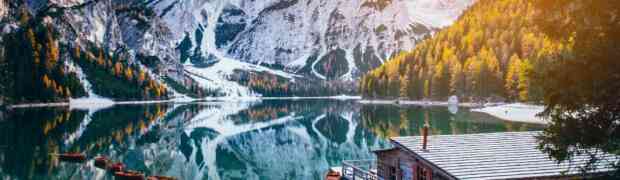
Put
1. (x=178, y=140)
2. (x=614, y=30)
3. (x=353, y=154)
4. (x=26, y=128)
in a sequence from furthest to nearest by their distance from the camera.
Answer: (x=26, y=128) → (x=178, y=140) → (x=353, y=154) → (x=614, y=30)

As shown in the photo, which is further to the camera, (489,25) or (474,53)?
(489,25)

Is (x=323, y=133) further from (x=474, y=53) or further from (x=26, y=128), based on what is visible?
(x=474, y=53)

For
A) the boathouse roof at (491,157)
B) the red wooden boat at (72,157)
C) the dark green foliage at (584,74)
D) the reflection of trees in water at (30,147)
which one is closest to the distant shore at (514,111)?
the boathouse roof at (491,157)

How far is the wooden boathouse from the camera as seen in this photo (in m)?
21.8

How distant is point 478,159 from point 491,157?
0.76 m

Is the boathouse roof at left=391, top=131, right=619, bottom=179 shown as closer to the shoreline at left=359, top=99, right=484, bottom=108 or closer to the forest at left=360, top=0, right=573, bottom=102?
the forest at left=360, top=0, right=573, bottom=102

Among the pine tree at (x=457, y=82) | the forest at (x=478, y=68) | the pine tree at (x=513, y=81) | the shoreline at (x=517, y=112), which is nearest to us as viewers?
the shoreline at (x=517, y=112)

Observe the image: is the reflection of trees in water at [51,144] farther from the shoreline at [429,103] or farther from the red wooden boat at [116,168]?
the shoreline at [429,103]

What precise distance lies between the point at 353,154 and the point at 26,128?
58.9m

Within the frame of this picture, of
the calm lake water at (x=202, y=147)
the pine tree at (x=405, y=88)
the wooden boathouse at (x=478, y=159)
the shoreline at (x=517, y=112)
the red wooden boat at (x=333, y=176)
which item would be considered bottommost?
the calm lake water at (x=202, y=147)

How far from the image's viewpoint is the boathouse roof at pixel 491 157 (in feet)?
71.5

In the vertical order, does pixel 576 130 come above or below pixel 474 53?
below

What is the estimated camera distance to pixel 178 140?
269ft

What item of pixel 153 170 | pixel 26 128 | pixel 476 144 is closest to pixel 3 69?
pixel 26 128
